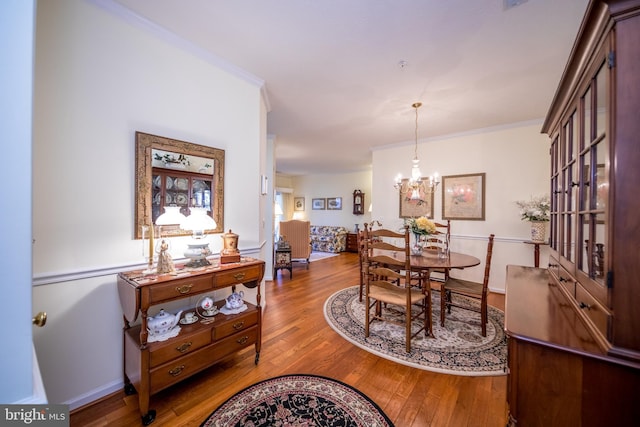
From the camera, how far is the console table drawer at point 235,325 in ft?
5.81

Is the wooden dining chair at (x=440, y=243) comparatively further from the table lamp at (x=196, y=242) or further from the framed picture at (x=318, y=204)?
the framed picture at (x=318, y=204)

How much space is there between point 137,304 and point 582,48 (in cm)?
259

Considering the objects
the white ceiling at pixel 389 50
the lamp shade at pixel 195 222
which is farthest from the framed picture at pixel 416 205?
the lamp shade at pixel 195 222

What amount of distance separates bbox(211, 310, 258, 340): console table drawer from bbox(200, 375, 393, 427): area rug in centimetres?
40

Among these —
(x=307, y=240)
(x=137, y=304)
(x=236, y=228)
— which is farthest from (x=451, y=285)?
(x=307, y=240)

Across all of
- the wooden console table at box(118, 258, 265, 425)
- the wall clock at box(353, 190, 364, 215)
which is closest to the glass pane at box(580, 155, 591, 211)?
the wooden console table at box(118, 258, 265, 425)

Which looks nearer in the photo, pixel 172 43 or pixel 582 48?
pixel 582 48

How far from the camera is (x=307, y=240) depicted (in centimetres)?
541

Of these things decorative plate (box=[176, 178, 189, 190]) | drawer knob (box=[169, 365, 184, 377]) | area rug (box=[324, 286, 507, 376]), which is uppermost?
decorative plate (box=[176, 178, 189, 190])

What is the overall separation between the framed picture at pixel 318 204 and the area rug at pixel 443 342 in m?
5.56

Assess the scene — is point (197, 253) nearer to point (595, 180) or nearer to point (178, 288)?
point (178, 288)

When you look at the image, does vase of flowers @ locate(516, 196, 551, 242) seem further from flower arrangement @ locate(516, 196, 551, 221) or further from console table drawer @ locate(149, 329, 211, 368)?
console table drawer @ locate(149, 329, 211, 368)

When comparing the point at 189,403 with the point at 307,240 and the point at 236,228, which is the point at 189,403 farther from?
the point at 307,240

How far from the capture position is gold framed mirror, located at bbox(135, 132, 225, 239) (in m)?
1.78
